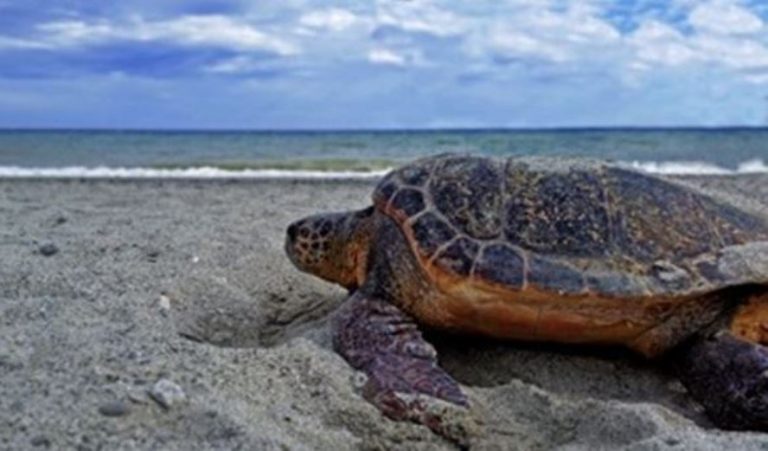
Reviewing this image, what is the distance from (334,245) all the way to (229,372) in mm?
1122

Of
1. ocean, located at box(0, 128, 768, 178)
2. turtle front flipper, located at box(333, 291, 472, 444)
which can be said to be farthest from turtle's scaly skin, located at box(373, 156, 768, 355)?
ocean, located at box(0, 128, 768, 178)

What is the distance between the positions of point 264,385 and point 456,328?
91 cm

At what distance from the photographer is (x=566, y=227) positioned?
3381mm

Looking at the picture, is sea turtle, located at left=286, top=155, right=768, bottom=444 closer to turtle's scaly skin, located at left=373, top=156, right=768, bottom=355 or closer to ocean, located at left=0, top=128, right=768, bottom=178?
turtle's scaly skin, located at left=373, top=156, right=768, bottom=355

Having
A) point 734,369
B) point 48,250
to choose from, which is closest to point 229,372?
point 734,369

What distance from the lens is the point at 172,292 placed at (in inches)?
166

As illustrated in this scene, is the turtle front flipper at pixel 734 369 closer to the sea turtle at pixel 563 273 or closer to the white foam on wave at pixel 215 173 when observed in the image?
the sea turtle at pixel 563 273

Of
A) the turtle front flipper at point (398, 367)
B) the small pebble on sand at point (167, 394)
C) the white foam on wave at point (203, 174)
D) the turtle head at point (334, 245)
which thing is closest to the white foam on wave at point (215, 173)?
the white foam on wave at point (203, 174)

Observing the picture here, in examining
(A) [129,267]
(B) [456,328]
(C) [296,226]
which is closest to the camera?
(B) [456,328]

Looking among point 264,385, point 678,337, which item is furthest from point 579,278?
point 264,385

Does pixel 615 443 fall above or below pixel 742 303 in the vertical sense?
below

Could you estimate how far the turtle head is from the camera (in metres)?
3.88

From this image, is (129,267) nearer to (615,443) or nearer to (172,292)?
(172,292)

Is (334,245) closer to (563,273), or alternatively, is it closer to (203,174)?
(563,273)
